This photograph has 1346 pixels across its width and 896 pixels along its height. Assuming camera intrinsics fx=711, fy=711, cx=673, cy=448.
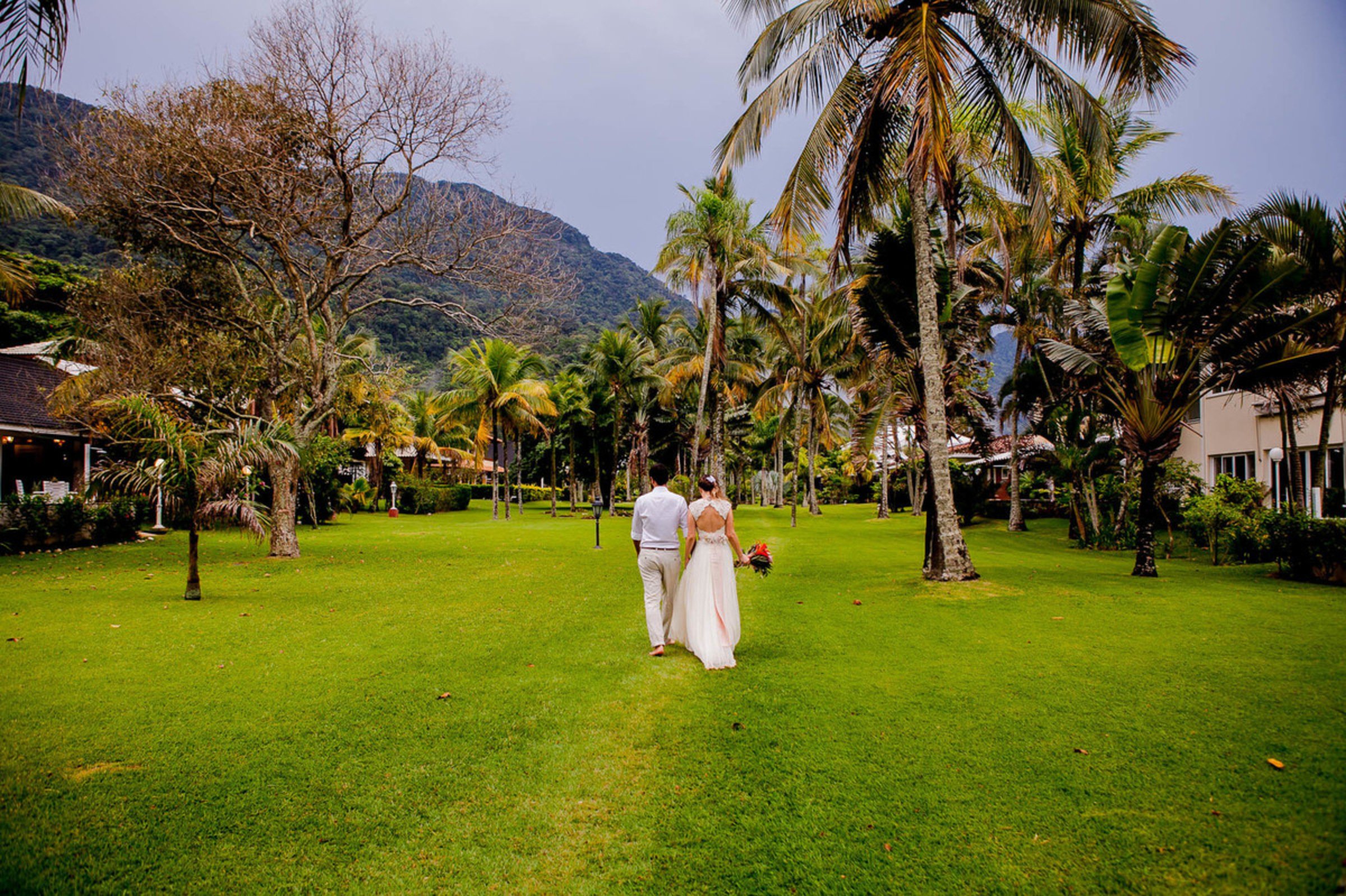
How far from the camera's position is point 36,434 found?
19.7 m

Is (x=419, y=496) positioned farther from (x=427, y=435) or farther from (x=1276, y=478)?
(x=1276, y=478)

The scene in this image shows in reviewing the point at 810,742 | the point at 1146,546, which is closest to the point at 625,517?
the point at 1146,546

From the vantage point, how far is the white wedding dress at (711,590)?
22.7 feet

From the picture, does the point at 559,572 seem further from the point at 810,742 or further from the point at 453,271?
the point at 810,742

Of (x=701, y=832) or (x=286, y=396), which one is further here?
(x=286, y=396)

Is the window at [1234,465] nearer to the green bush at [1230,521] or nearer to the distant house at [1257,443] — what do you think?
the distant house at [1257,443]

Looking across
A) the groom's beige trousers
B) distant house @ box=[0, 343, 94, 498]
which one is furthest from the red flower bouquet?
distant house @ box=[0, 343, 94, 498]

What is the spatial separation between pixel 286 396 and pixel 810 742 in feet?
74.7

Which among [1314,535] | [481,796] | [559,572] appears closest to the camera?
[481,796]

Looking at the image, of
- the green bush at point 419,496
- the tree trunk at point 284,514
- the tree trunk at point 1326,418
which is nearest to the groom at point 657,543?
the tree trunk at point 284,514

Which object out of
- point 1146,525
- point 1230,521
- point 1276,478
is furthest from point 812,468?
point 1146,525

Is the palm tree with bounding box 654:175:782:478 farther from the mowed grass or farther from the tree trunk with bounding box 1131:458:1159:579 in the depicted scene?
the mowed grass

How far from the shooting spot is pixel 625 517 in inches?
1481

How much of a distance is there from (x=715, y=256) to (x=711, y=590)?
19481 mm
